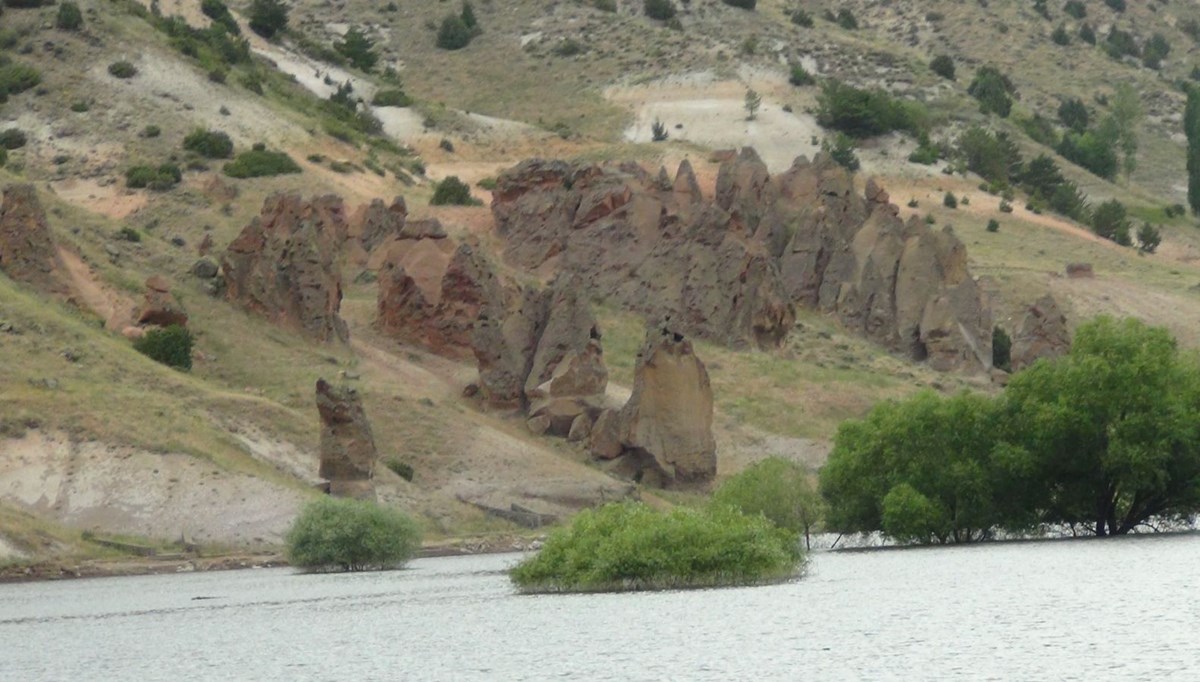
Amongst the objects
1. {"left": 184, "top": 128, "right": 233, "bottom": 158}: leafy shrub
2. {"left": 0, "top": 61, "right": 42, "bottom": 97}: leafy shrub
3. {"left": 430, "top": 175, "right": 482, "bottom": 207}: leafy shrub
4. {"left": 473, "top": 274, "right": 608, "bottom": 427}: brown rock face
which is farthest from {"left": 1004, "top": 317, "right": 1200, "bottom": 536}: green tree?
{"left": 0, "top": 61, "right": 42, "bottom": 97}: leafy shrub

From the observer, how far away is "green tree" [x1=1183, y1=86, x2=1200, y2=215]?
18738 centimetres

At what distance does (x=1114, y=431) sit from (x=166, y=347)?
48647 millimetres

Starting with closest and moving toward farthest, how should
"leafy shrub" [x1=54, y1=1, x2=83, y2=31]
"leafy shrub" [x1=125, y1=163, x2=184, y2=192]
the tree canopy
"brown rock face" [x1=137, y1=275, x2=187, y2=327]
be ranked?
the tree canopy → "brown rock face" [x1=137, y1=275, x2=187, y2=327] → "leafy shrub" [x1=125, y1=163, x2=184, y2=192] → "leafy shrub" [x1=54, y1=1, x2=83, y2=31]

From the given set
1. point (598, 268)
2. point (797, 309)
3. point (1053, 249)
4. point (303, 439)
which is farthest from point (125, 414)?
point (1053, 249)

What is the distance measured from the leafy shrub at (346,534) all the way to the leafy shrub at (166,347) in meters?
23.4

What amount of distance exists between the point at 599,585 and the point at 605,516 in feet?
7.58

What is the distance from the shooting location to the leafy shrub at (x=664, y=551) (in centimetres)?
6631

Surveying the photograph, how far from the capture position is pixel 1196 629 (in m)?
47.8

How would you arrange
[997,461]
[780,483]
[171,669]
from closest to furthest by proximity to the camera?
[171,669] → [997,461] → [780,483]

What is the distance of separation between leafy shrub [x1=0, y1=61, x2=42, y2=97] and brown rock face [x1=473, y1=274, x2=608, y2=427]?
171ft

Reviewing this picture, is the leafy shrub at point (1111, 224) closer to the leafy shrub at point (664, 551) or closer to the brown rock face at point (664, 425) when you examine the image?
the brown rock face at point (664, 425)

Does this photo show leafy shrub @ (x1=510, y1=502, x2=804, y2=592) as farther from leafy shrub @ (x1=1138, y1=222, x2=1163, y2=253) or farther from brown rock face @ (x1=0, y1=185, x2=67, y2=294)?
leafy shrub @ (x1=1138, y1=222, x2=1163, y2=253)

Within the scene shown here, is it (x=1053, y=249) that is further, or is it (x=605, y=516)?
(x=1053, y=249)

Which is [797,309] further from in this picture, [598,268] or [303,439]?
[303,439]
